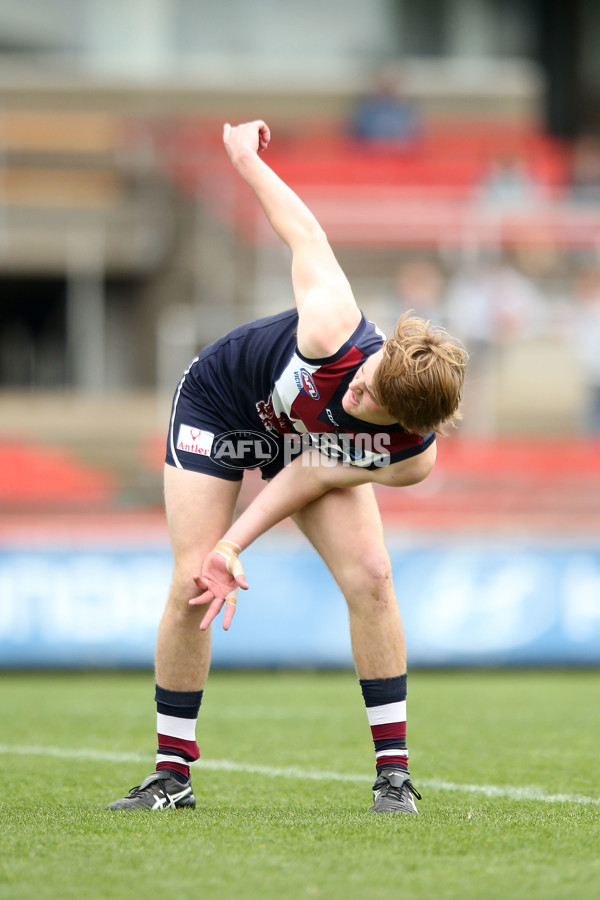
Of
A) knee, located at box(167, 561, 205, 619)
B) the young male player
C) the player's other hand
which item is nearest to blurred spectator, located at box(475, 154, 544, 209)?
the player's other hand

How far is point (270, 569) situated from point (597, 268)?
5.21 m

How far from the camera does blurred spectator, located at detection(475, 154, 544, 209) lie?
14391 millimetres

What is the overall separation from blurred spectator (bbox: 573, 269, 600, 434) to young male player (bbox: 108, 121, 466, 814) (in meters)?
8.57

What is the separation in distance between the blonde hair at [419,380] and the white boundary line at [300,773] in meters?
1.47

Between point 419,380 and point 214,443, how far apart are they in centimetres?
97

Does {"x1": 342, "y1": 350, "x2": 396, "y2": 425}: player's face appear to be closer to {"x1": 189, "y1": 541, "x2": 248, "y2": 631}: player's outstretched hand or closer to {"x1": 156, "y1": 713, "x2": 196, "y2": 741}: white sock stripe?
{"x1": 189, "y1": 541, "x2": 248, "y2": 631}: player's outstretched hand

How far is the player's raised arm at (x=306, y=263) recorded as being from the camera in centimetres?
382

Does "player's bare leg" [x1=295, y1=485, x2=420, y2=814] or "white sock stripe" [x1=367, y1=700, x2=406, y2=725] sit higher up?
"player's bare leg" [x1=295, y1=485, x2=420, y2=814]

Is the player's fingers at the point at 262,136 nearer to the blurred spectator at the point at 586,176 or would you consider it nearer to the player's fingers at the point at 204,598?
the player's fingers at the point at 204,598

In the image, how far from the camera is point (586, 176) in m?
15.2

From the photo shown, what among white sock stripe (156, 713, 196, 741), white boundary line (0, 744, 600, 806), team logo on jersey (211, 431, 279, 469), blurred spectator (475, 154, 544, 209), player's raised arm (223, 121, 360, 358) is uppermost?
blurred spectator (475, 154, 544, 209)

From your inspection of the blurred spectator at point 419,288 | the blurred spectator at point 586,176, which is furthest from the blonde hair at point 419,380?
the blurred spectator at point 586,176

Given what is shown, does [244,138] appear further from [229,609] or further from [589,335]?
[589,335]

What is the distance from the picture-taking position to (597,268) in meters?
13.0
